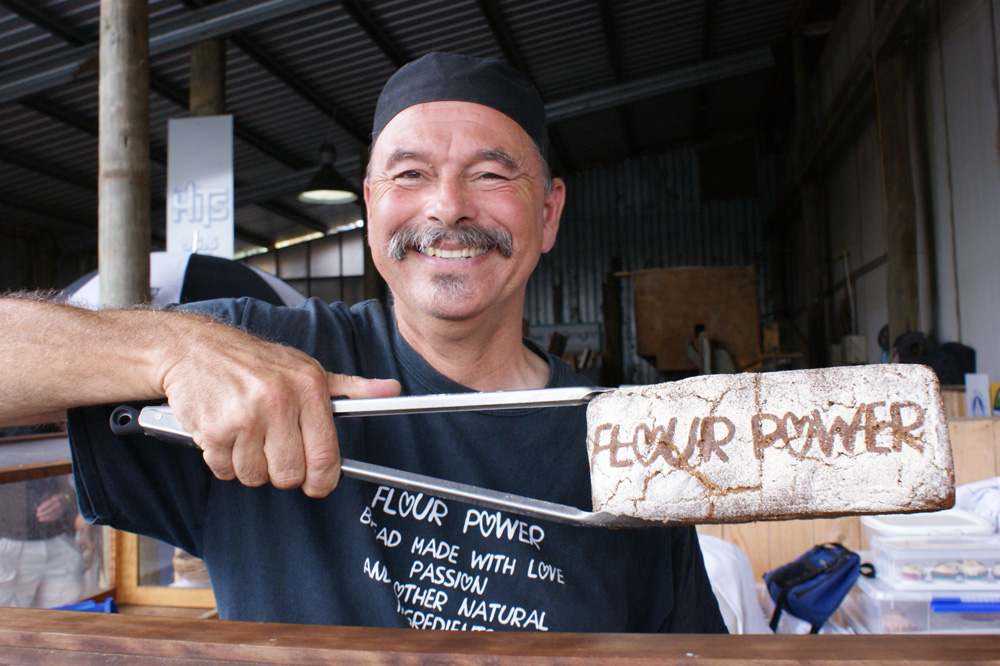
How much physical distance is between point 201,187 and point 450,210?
→ 12.4 ft

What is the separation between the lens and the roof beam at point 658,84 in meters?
10.9

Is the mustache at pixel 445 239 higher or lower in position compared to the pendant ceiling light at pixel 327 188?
A: lower

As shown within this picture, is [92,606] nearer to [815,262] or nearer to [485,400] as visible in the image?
[485,400]

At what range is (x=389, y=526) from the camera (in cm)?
110

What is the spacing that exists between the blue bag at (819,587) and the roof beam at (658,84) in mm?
9343

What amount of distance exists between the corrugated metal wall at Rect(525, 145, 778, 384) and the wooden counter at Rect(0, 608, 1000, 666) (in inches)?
625

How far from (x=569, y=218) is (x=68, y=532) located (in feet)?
51.6

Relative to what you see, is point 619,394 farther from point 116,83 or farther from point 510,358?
point 116,83

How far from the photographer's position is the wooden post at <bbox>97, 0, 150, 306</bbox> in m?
3.53

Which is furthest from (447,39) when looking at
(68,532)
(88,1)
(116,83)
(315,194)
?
(68,532)

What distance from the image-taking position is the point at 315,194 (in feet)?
23.6

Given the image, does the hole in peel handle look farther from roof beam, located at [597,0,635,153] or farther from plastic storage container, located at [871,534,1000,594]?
roof beam, located at [597,0,635,153]

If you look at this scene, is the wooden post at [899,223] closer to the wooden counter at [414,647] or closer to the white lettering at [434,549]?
the white lettering at [434,549]

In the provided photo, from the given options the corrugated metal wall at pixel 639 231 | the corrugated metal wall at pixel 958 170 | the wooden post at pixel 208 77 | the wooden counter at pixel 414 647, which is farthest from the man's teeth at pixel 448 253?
the corrugated metal wall at pixel 639 231
